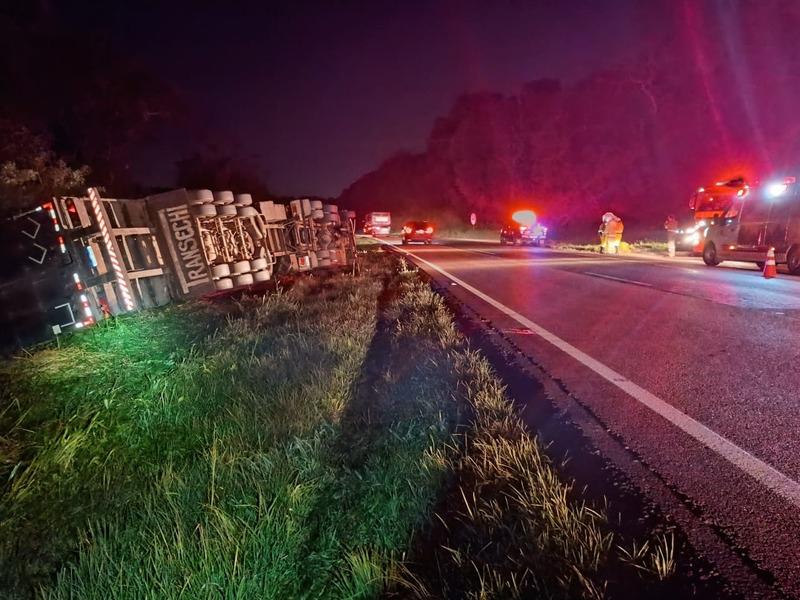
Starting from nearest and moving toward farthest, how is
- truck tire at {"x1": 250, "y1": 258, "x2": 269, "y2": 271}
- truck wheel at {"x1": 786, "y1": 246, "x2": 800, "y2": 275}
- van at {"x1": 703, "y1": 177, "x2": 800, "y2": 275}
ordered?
truck tire at {"x1": 250, "y1": 258, "x2": 269, "y2": 271} → truck wheel at {"x1": 786, "y1": 246, "x2": 800, "y2": 275} → van at {"x1": 703, "y1": 177, "x2": 800, "y2": 275}

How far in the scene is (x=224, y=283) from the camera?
28.7 ft

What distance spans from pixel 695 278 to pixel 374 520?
11169 millimetres

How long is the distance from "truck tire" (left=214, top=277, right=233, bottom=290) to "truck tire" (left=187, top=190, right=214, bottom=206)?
4.02ft

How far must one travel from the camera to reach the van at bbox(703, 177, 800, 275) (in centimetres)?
1258

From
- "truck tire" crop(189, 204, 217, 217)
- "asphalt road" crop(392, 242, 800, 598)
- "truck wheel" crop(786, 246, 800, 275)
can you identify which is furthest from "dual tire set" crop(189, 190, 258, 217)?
"truck wheel" crop(786, 246, 800, 275)

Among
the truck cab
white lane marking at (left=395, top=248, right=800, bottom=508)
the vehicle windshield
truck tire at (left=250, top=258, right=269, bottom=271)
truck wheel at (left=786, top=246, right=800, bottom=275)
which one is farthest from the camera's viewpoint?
the truck cab

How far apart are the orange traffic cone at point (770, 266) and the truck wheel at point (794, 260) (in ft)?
1.90

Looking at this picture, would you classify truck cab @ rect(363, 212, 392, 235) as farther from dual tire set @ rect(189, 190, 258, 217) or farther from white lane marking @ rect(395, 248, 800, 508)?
white lane marking @ rect(395, 248, 800, 508)

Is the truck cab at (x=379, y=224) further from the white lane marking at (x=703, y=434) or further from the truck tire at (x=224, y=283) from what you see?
the white lane marking at (x=703, y=434)

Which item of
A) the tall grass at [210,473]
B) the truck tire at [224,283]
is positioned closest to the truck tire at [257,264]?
the truck tire at [224,283]

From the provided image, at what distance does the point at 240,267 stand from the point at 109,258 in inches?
105

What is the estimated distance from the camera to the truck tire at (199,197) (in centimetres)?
816

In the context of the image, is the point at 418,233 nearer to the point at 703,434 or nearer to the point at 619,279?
the point at 619,279

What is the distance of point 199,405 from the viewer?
14.0 feet
